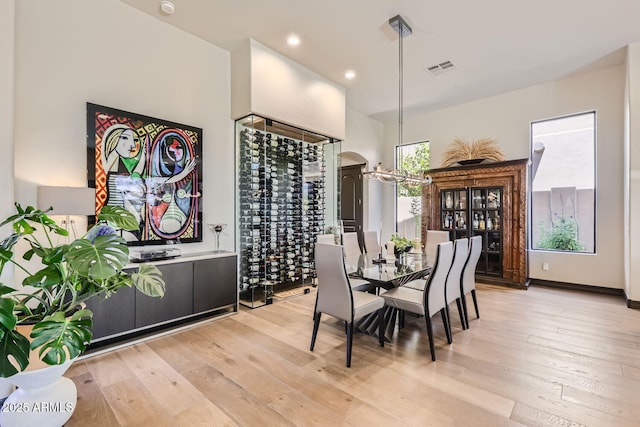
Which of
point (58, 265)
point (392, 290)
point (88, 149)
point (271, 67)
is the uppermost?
point (271, 67)

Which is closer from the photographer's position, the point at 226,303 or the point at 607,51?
the point at 226,303

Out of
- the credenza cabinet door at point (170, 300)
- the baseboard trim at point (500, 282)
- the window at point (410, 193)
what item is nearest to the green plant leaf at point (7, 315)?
the credenza cabinet door at point (170, 300)

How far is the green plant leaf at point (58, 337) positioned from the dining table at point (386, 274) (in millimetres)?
2165

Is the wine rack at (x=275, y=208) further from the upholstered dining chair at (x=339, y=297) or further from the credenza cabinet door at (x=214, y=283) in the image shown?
the upholstered dining chair at (x=339, y=297)

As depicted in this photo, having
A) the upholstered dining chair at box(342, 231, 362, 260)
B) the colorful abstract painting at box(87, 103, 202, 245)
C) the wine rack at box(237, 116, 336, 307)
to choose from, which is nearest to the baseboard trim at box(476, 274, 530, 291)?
the upholstered dining chair at box(342, 231, 362, 260)

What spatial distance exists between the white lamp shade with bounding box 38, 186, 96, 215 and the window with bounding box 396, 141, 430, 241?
5.69 meters

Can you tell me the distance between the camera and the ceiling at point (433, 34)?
3.25 meters

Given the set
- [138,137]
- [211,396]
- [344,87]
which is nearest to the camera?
[211,396]

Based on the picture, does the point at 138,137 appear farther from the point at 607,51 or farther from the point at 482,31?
the point at 607,51

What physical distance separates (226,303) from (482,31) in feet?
15.1

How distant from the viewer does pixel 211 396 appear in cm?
212

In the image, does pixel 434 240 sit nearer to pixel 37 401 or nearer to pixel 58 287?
pixel 58 287

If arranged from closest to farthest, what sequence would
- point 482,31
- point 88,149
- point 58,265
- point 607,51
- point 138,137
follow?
1. point 58,265
2. point 88,149
3. point 138,137
4. point 482,31
5. point 607,51

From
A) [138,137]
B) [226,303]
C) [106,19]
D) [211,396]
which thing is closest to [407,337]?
[211,396]
